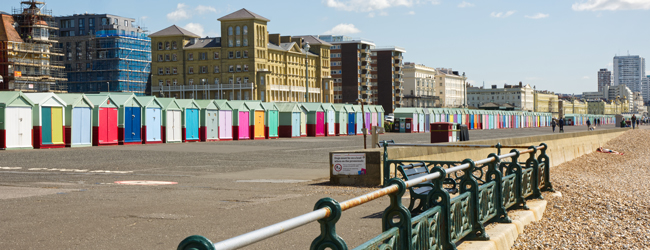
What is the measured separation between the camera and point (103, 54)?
13788 centimetres

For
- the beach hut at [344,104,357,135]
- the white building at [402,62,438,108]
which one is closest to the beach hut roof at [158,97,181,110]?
the beach hut at [344,104,357,135]

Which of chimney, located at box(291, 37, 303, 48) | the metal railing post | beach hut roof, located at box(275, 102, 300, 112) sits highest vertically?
chimney, located at box(291, 37, 303, 48)

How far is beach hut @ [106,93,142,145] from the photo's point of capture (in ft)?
118

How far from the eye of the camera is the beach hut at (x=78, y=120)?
32875 millimetres

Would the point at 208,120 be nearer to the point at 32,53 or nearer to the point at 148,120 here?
the point at 148,120

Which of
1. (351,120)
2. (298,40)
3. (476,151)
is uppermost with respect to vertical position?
(298,40)

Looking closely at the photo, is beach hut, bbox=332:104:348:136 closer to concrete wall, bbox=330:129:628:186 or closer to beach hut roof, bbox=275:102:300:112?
beach hut roof, bbox=275:102:300:112

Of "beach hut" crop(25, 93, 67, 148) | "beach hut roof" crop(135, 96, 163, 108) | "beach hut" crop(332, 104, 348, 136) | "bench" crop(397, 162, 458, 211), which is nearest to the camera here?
"bench" crop(397, 162, 458, 211)

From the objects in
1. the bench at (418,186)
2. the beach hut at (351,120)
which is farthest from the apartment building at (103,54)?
the bench at (418,186)

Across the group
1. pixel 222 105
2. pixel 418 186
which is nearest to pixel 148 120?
pixel 222 105

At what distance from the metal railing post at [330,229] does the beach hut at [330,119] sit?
51278 millimetres

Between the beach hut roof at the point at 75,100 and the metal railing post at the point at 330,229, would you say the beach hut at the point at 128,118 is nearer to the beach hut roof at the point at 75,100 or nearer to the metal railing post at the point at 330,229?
the beach hut roof at the point at 75,100

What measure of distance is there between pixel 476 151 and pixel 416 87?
555 feet

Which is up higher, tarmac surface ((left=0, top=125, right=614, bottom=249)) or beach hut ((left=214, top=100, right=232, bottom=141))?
beach hut ((left=214, top=100, right=232, bottom=141))
